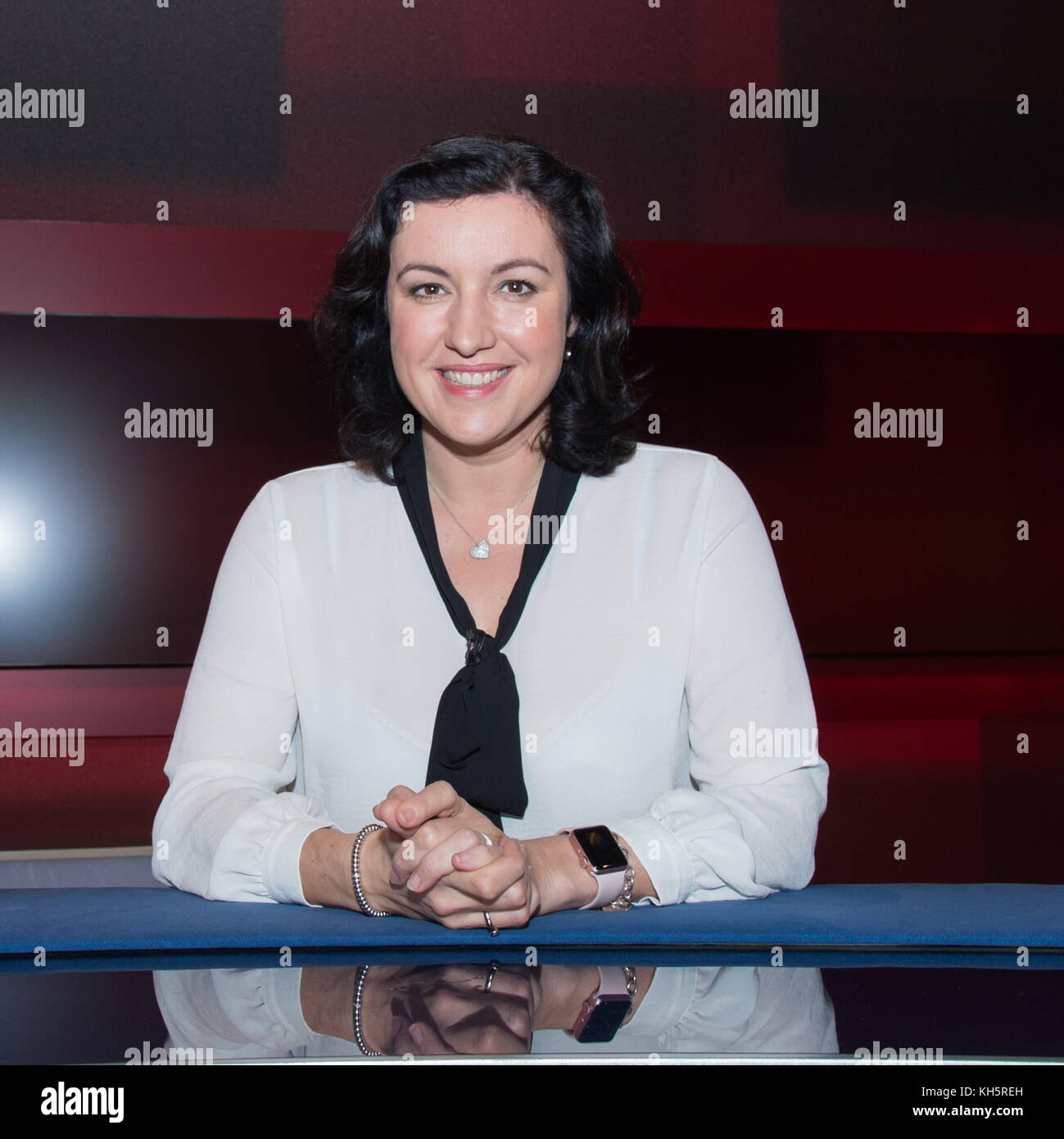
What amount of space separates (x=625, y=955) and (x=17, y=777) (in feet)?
10.4

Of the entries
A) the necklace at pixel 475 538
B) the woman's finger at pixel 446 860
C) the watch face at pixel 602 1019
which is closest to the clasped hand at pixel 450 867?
the woman's finger at pixel 446 860

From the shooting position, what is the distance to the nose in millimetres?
1515

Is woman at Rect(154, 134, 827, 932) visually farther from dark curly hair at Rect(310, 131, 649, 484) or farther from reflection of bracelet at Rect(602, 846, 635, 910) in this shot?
reflection of bracelet at Rect(602, 846, 635, 910)

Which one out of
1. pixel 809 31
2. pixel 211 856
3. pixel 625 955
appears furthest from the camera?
pixel 809 31

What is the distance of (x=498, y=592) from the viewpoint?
1622 millimetres

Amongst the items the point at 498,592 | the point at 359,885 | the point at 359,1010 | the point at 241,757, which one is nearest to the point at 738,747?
the point at 498,592

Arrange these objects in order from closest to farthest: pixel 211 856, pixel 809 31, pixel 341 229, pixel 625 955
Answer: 1. pixel 625 955
2. pixel 211 856
3. pixel 341 229
4. pixel 809 31

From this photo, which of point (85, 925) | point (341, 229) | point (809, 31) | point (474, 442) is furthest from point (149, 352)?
point (85, 925)

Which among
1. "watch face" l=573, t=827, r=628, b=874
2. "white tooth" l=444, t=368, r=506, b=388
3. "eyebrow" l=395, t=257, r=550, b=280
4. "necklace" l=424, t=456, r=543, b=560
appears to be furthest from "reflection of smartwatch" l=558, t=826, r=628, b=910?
"eyebrow" l=395, t=257, r=550, b=280

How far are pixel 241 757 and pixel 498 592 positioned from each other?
1.41 ft

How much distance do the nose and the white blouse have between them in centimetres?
28

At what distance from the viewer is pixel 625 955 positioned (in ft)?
3.04

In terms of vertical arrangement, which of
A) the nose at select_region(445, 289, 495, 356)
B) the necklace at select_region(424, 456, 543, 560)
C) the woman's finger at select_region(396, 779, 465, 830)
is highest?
the nose at select_region(445, 289, 495, 356)

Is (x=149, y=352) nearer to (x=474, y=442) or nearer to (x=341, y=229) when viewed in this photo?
(x=341, y=229)
